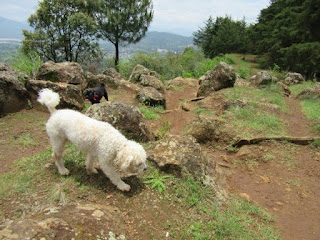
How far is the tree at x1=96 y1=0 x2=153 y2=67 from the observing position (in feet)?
87.5

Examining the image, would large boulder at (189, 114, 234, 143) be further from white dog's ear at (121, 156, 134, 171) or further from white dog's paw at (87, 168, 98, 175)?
white dog's ear at (121, 156, 134, 171)

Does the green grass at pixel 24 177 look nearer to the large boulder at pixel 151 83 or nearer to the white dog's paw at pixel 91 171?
the white dog's paw at pixel 91 171

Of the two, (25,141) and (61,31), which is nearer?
(25,141)

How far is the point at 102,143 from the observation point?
401 cm

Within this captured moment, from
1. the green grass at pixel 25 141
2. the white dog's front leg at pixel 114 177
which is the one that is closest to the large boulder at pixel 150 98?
the green grass at pixel 25 141

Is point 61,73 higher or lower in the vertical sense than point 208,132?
higher

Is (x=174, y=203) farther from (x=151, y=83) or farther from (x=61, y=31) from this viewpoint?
(x=61, y=31)

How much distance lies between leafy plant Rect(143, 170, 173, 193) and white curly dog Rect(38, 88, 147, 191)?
425 mm

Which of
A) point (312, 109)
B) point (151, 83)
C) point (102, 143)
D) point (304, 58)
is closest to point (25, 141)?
point (102, 143)

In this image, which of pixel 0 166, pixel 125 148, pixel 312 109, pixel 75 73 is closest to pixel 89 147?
pixel 125 148

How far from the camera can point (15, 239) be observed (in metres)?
2.49

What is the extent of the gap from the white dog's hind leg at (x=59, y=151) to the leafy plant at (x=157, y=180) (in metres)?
1.63

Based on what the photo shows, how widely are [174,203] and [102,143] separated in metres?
1.61

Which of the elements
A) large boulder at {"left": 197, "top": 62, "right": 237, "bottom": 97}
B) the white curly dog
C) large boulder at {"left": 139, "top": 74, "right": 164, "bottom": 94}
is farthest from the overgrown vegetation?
large boulder at {"left": 197, "top": 62, "right": 237, "bottom": 97}
